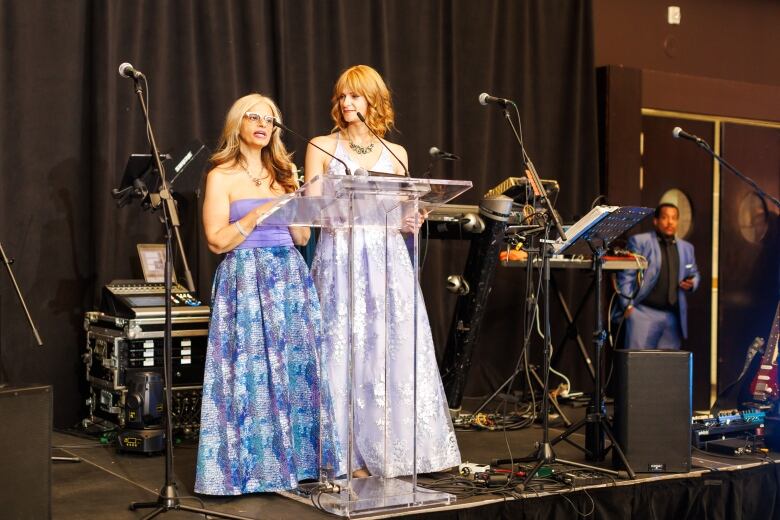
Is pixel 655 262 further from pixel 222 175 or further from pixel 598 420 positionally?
pixel 222 175

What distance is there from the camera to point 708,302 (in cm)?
817

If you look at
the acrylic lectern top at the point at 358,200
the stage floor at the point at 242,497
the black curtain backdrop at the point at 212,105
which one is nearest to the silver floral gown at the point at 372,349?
the acrylic lectern top at the point at 358,200

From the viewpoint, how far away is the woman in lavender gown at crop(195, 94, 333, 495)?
380 centimetres

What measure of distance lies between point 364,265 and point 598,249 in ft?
3.73

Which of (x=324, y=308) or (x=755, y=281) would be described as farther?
(x=755, y=281)

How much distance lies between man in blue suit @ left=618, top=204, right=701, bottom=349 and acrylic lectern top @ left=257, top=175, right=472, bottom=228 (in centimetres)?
384

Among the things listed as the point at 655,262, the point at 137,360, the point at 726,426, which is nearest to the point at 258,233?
the point at 137,360

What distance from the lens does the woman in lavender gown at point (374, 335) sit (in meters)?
4.00

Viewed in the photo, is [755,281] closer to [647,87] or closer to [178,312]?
[647,87]

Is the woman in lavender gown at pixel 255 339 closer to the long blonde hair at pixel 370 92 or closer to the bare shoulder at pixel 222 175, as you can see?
the bare shoulder at pixel 222 175

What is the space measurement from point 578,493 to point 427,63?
12.2ft

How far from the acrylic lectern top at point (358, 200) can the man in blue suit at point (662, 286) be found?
3.84 m

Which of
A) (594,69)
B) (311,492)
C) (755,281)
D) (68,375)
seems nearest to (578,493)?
(311,492)

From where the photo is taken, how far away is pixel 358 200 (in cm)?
349
